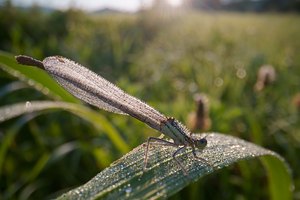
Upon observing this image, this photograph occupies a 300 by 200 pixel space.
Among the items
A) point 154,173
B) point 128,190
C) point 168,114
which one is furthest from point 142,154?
point 168,114

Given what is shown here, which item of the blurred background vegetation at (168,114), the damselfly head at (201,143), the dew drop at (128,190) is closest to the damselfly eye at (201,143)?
the damselfly head at (201,143)

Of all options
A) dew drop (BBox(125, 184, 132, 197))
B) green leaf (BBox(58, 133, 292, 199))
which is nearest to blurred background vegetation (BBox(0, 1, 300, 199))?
green leaf (BBox(58, 133, 292, 199))

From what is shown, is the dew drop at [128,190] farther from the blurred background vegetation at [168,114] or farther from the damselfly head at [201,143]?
the blurred background vegetation at [168,114]

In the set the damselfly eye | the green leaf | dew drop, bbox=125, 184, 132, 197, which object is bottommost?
the damselfly eye

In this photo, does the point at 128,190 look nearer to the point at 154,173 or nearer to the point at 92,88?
the point at 154,173

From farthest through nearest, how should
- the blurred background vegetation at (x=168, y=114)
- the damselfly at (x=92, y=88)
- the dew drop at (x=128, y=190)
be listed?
the blurred background vegetation at (x=168, y=114) → the damselfly at (x=92, y=88) → the dew drop at (x=128, y=190)

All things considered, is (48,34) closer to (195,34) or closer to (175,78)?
(195,34)

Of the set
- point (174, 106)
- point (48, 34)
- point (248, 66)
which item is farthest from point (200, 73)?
point (48, 34)

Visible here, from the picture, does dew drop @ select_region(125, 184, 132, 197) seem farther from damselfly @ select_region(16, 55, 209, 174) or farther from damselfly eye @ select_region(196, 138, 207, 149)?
damselfly eye @ select_region(196, 138, 207, 149)

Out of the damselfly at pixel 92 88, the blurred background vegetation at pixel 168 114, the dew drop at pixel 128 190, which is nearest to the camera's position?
the dew drop at pixel 128 190
